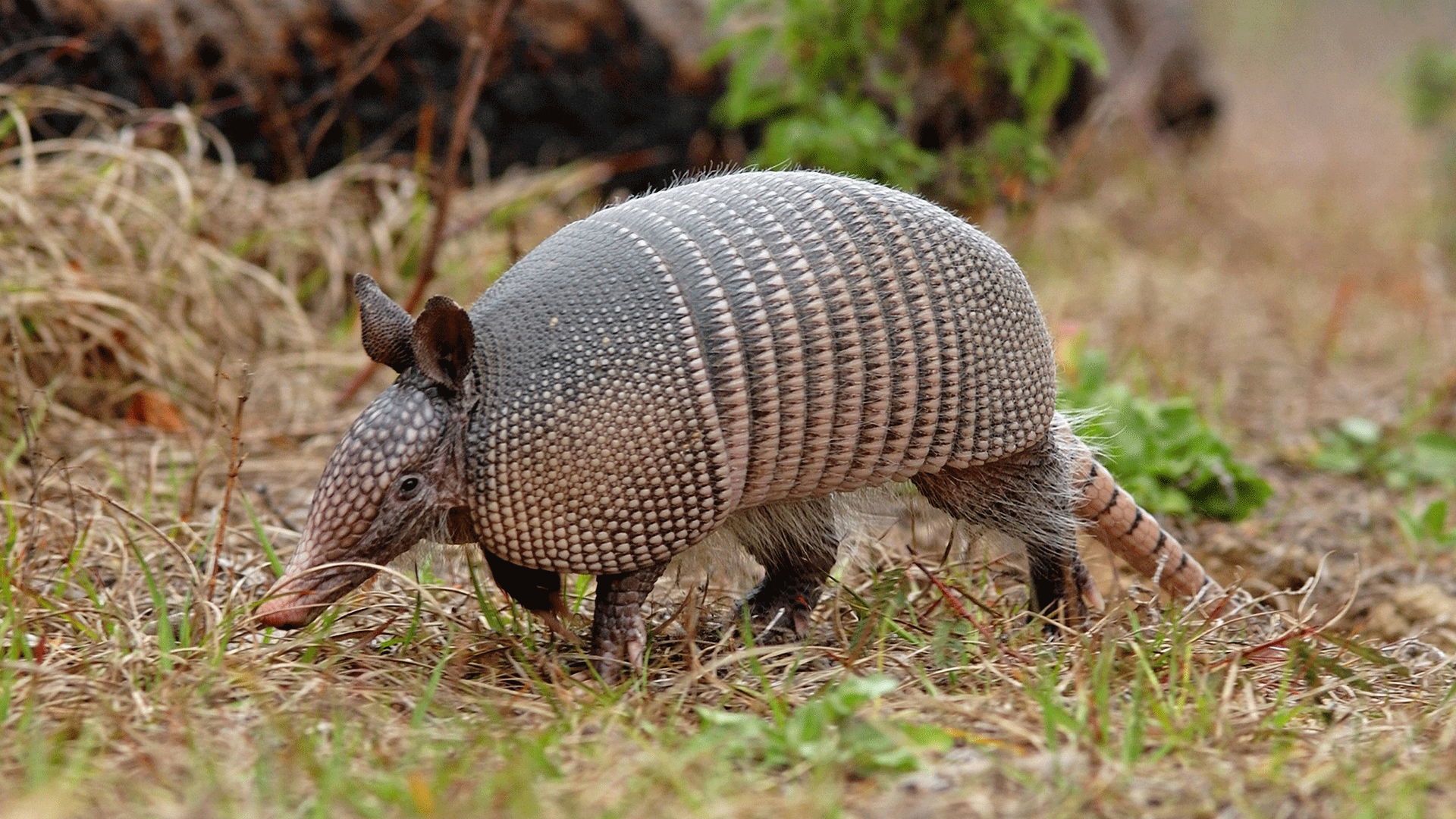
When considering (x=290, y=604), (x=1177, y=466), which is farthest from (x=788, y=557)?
(x=1177, y=466)

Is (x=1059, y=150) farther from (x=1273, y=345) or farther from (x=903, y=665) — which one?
(x=903, y=665)

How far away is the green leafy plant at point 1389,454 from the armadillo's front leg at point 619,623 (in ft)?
14.4

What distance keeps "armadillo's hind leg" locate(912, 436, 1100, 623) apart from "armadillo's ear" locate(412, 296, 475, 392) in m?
1.45

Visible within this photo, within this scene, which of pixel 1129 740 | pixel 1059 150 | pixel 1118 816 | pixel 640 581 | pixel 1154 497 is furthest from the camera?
pixel 1059 150

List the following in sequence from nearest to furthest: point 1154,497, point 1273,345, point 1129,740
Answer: point 1129,740, point 1154,497, point 1273,345

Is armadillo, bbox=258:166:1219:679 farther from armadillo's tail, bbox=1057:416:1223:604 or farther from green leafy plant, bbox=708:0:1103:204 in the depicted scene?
green leafy plant, bbox=708:0:1103:204

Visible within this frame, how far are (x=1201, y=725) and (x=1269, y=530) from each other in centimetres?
287

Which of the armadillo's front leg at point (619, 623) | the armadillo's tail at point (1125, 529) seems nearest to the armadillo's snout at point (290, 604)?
the armadillo's front leg at point (619, 623)

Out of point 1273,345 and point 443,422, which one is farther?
point 1273,345

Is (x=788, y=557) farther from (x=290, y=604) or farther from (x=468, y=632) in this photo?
(x=290, y=604)

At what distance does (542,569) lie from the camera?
141 inches

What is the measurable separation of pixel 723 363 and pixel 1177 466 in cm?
285

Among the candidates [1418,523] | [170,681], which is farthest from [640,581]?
[1418,523]

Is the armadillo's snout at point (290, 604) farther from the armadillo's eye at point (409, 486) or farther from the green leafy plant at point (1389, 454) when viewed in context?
the green leafy plant at point (1389, 454)
